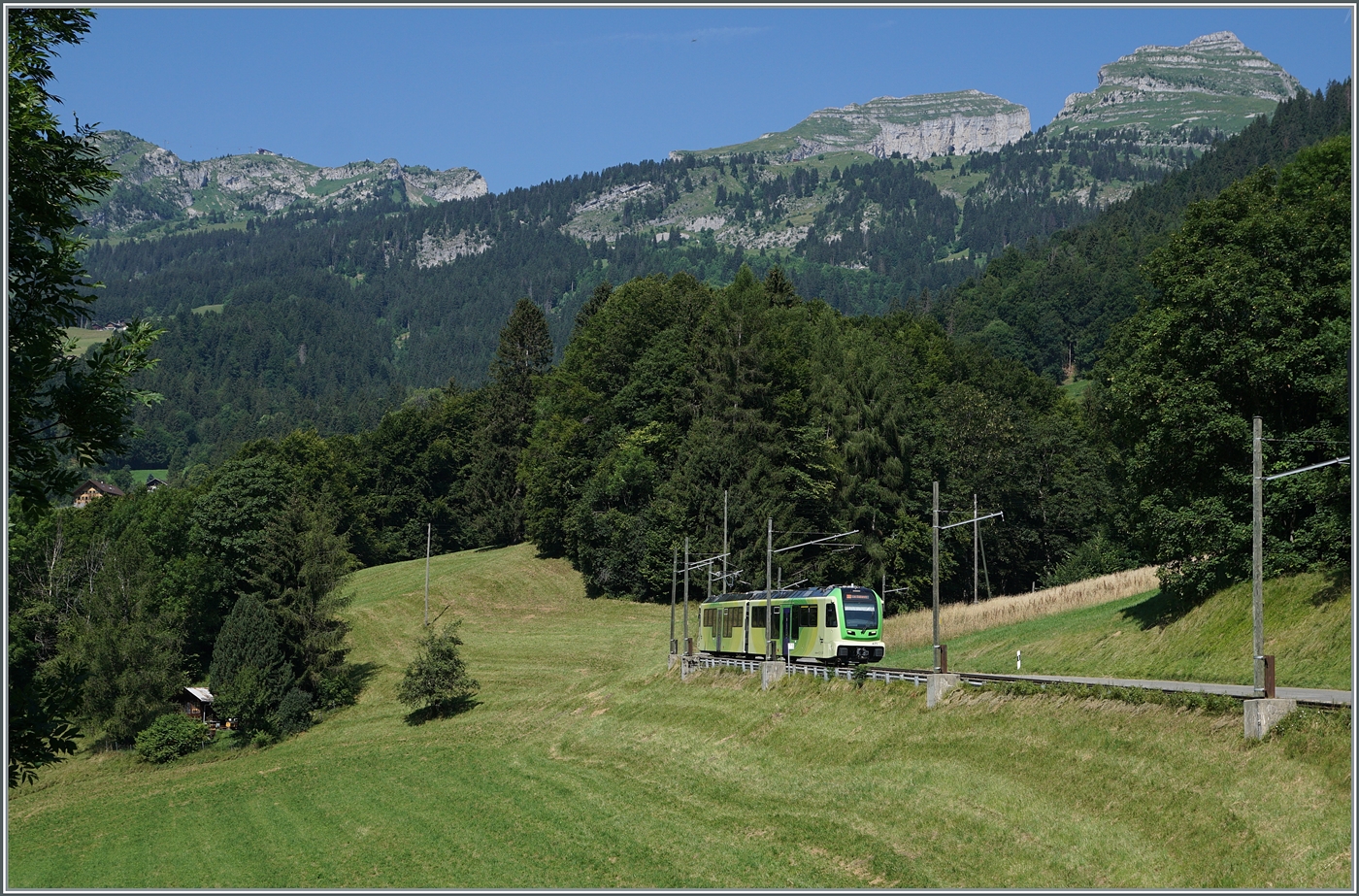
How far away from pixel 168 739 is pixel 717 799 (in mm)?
50233

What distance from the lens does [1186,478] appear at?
158 ft

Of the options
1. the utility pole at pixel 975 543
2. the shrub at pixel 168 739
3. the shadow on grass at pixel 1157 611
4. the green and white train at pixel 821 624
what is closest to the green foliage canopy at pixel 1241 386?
the shadow on grass at pixel 1157 611

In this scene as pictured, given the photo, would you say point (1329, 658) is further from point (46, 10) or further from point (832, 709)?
point (46, 10)

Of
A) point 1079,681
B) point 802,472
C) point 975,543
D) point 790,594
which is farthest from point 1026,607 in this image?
point 1079,681

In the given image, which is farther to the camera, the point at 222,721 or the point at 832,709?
the point at 222,721

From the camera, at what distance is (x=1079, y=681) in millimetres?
35062

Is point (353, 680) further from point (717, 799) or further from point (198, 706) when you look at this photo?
point (717, 799)

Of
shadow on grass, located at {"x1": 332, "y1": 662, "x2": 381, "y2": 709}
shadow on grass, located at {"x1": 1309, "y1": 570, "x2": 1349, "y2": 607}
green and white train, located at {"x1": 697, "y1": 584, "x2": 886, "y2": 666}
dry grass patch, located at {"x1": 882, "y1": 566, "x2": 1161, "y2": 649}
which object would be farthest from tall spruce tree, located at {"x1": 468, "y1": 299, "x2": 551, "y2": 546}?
shadow on grass, located at {"x1": 1309, "y1": 570, "x2": 1349, "y2": 607}

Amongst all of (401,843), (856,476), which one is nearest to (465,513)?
(856,476)

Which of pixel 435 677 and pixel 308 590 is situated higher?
pixel 308 590

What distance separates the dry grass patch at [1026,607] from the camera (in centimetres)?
6362

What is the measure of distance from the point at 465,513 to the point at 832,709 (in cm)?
10482

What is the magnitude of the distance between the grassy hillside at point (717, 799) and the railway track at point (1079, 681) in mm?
811

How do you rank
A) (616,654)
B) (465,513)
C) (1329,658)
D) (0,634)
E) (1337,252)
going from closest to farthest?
(0,634)
(1329,658)
(1337,252)
(616,654)
(465,513)
